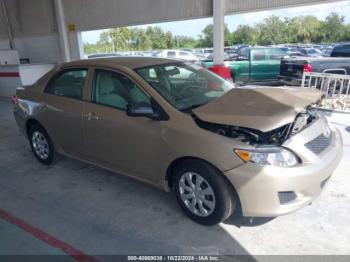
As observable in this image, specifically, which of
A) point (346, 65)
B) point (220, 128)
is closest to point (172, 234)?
point (220, 128)

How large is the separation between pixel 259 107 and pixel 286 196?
30.2 inches

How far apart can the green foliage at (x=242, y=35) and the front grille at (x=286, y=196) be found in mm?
47645

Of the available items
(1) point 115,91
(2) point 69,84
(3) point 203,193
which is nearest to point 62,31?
(2) point 69,84

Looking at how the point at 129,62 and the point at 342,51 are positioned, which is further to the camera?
the point at 342,51

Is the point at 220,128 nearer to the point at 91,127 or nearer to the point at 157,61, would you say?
the point at 157,61

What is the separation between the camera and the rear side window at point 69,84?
370 cm

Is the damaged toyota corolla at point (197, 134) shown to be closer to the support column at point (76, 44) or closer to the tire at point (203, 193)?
the tire at point (203, 193)

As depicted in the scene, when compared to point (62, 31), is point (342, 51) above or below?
below

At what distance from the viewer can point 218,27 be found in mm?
7723

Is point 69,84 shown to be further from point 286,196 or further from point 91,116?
point 286,196

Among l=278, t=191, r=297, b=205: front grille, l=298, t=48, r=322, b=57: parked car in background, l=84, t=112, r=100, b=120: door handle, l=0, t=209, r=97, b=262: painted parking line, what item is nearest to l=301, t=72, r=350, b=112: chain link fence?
l=278, t=191, r=297, b=205: front grille

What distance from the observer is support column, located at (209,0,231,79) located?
24.9 feet

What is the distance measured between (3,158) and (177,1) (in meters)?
5.98

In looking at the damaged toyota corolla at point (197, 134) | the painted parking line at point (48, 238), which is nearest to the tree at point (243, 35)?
→ the damaged toyota corolla at point (197, 134)
